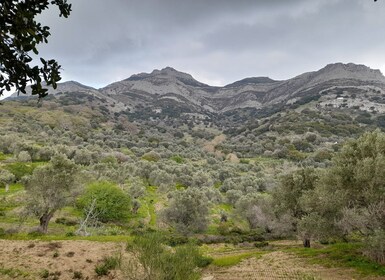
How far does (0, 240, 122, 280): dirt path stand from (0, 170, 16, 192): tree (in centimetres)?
4481

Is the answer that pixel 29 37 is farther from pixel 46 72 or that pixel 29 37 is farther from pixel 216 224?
pixel 216 224

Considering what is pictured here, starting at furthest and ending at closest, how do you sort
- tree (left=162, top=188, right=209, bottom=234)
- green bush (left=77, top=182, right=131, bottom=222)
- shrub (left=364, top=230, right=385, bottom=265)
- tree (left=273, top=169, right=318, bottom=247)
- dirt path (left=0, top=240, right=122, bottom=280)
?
green bush (left=77, top=182, right=131, bottom=222) < tree (left=162, top=188, right=209, bottom=234) < tree (left=273, top=169, right=318, bottom=247) < dirt path (left=0, top=240, right=122, bottom=280) < shrub (left=364, top=230, right=385, bottom=265)

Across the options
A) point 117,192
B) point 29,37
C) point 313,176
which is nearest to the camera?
point 29,37

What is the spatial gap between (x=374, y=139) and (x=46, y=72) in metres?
32.9

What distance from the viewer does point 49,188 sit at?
50.9 metres

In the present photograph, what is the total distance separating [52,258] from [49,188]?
18.7m

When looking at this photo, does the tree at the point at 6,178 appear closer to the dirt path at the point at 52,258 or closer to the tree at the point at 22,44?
the dirt path at the point at 52,258

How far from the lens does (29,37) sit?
8164 millimetres

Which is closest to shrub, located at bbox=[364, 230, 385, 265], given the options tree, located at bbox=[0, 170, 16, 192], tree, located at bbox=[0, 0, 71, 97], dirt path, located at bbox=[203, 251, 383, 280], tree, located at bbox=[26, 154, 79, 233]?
dirt path, located at bbox=[203, 251, 383, 280]

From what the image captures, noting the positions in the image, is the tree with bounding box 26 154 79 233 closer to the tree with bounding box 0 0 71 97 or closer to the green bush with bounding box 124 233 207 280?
the green bush with bounding box 124 233 207 280

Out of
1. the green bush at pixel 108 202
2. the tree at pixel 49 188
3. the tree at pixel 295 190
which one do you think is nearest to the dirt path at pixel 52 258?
the tree at pixel 49 188

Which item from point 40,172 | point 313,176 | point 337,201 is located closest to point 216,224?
point 313,176

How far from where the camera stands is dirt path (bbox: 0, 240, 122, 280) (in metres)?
30.6

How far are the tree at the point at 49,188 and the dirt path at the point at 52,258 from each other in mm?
10846
